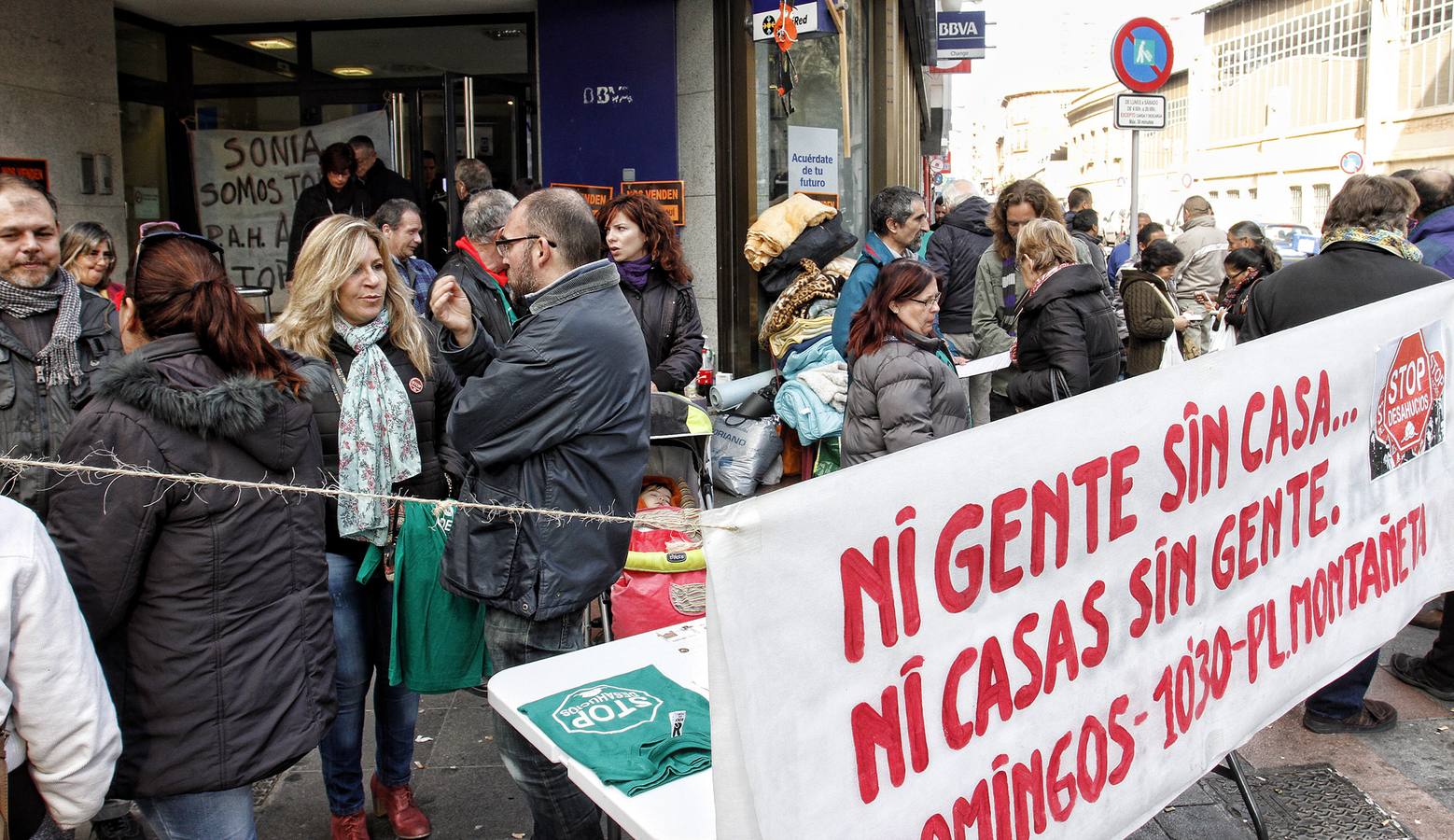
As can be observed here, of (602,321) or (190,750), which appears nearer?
(190,750)

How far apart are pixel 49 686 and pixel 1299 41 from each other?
221 feet

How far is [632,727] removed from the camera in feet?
7.91

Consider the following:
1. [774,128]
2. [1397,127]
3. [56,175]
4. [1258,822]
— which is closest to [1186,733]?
[1258,822]

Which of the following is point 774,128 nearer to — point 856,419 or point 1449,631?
point 856,419

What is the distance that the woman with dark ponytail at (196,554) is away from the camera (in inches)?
88.9

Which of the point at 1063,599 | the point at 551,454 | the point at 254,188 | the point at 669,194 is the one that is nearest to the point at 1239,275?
the point at 669,194

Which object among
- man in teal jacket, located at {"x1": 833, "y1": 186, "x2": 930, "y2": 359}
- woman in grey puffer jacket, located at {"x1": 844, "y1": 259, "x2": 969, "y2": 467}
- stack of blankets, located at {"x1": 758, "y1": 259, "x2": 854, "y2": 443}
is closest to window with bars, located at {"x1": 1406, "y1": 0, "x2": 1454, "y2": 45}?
stack of blankets, located at {"x1": 758, "y1": 259, "x2": 854, "y2": 443}

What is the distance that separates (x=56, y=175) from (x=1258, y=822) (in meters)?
8.23

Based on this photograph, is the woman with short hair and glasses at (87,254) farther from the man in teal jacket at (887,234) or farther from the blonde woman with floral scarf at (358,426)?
the man in teal jacket at (887,234)

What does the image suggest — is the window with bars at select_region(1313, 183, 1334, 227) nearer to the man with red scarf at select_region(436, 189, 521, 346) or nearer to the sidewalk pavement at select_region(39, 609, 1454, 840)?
the sidewalk pavement at select_region(39, 609, 1454, 840)

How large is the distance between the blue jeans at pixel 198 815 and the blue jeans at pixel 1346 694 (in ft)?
12.4

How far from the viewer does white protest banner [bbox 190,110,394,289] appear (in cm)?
919

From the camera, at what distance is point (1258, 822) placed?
3225mm

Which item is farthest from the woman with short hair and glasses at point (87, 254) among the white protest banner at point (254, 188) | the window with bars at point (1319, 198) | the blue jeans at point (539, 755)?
the window with bars at point (1319, 198)
